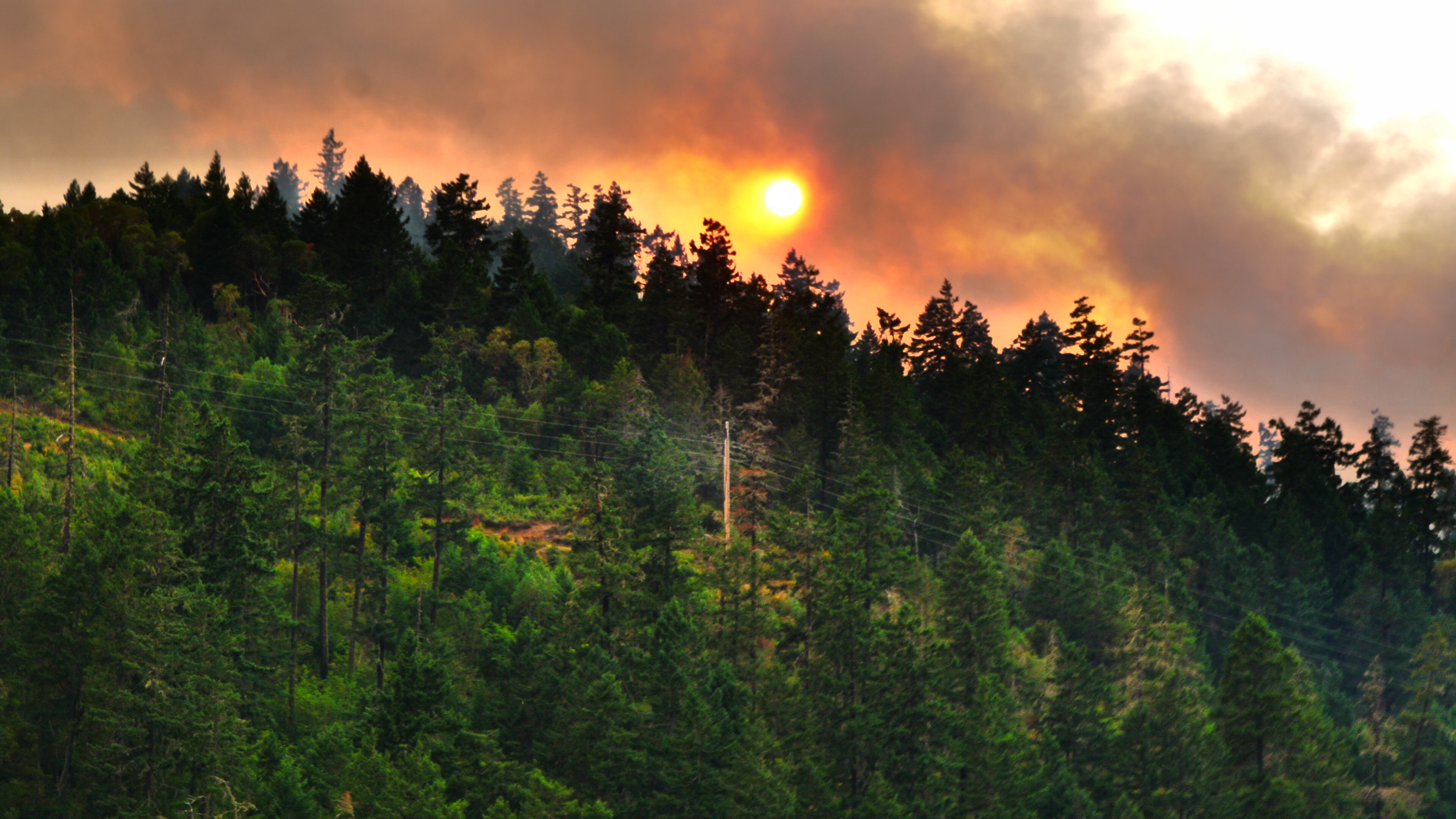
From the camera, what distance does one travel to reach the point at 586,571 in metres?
45.8

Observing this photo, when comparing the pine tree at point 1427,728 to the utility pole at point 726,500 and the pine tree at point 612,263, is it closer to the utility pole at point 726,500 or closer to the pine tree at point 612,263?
the utility pole at point 726,500

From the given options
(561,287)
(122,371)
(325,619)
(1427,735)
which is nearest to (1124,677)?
(1427,735)

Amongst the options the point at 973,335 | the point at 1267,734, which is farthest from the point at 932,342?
the point at 1267,734

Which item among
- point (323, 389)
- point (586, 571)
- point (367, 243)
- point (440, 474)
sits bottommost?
point (586, 571)

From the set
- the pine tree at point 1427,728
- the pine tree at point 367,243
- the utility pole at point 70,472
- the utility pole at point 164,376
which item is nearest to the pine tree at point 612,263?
the pine tree at point 367,243

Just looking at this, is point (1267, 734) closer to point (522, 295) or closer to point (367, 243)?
point (522, 295)

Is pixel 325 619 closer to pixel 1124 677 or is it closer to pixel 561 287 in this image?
pixel 1124 677

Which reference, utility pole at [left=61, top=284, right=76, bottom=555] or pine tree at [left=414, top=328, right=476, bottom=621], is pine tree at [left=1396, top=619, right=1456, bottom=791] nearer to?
pine tree at [left=414, top=328, right=476, bottom=621]

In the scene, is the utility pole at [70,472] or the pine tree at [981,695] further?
the pine tree at [981,695]

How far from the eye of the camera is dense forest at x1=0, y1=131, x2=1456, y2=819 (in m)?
38.4

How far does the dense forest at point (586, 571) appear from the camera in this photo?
126 ft

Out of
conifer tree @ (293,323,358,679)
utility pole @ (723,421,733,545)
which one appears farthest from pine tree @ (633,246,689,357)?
conifer tree @ (293,323,358,679)

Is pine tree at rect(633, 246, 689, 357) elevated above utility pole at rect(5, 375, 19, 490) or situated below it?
above

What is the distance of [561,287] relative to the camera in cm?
11544
